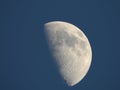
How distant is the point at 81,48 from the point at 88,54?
2.00ft

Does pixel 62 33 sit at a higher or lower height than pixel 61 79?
higher

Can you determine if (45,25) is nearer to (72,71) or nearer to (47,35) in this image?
(47,35)

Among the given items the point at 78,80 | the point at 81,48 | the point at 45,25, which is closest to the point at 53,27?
the point at 45,25

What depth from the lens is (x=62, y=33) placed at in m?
13.5

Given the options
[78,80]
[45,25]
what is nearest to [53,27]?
A: [45,25]

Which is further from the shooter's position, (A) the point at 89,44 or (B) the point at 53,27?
(A) the point at 89,44

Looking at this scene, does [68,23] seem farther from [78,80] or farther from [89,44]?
[78,80]

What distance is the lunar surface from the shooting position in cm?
1311

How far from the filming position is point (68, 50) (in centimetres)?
1335

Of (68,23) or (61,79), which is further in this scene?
(68,23)

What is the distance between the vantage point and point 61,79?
13.3 metres

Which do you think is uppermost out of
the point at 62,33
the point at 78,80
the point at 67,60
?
the point at 62,33

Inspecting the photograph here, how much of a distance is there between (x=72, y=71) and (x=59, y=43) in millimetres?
1298

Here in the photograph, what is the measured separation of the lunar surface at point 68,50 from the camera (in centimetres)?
1311
